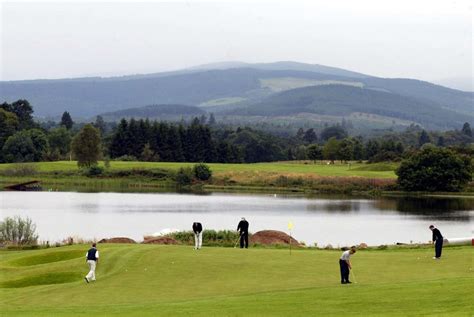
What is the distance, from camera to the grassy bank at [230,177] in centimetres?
12762

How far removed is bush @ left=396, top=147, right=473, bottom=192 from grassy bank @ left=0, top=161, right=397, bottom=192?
402 centimetres

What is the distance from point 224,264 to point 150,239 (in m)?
14.4

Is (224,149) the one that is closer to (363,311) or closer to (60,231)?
(60,231)

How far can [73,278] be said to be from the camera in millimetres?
34469

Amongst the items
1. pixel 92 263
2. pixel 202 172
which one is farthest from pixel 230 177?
pixel 92 263

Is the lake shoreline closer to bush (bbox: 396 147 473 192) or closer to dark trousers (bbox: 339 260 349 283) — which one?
bush (bbox: 396 147 473 192)

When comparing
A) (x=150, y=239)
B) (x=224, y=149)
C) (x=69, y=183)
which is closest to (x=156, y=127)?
(x=224, y=149)

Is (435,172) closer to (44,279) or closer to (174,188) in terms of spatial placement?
(174,188)

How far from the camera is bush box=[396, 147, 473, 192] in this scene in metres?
120

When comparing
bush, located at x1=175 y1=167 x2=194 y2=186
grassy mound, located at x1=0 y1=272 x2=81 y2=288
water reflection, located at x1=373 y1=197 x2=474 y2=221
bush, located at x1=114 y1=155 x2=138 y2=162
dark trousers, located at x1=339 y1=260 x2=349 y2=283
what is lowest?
water reflection, located at x1=373 y1=197 x2=474 y2=221

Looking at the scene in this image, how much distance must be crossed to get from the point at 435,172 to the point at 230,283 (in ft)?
308

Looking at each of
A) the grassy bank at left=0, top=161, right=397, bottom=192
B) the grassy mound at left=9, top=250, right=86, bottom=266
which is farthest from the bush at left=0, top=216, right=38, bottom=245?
the grassy bank at left=0, top=161, right=397, bottom=192

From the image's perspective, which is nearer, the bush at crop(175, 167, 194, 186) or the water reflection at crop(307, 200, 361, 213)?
the water reflection at crop(307, 200, 361, 213)

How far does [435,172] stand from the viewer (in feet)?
394
